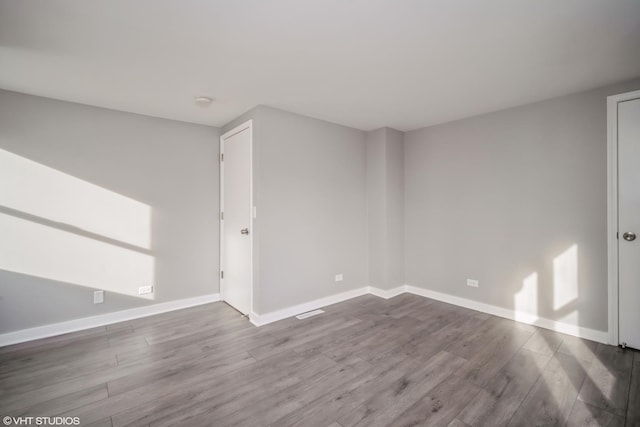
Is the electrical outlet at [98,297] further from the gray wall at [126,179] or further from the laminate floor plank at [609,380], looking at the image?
the laminate floor plank at [609,380]

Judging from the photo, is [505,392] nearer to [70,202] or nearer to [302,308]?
[302,308]

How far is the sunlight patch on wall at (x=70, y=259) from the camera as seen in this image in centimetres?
275

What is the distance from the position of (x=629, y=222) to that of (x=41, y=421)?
4693 millimetres

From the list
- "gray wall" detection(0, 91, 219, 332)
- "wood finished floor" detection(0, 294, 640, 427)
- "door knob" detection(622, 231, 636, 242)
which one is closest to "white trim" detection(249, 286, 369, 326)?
"wood finished floor" detection(0, 294, 640, 427)

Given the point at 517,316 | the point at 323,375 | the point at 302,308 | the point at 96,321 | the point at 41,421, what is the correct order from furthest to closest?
the point at 302,308 → the point at 517,316 → the point at 96,321 → the point at 323,375 → the point at 41,421

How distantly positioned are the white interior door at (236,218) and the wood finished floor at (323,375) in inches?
21.1

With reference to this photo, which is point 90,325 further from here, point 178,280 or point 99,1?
point 99,1

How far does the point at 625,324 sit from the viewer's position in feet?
8.46

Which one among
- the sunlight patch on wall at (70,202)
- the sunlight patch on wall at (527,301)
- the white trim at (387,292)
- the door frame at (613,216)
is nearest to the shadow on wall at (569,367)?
the sunlight patch on wall at (527,301)

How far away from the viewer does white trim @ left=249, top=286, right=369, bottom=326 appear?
126 inches

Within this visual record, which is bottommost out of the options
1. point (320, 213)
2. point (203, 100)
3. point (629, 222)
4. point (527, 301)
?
point (527, 301)

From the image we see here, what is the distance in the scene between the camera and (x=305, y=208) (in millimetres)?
3629

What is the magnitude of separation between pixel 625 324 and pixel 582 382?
0.99 m

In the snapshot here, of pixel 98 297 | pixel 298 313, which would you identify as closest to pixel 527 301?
pixel 298 313
